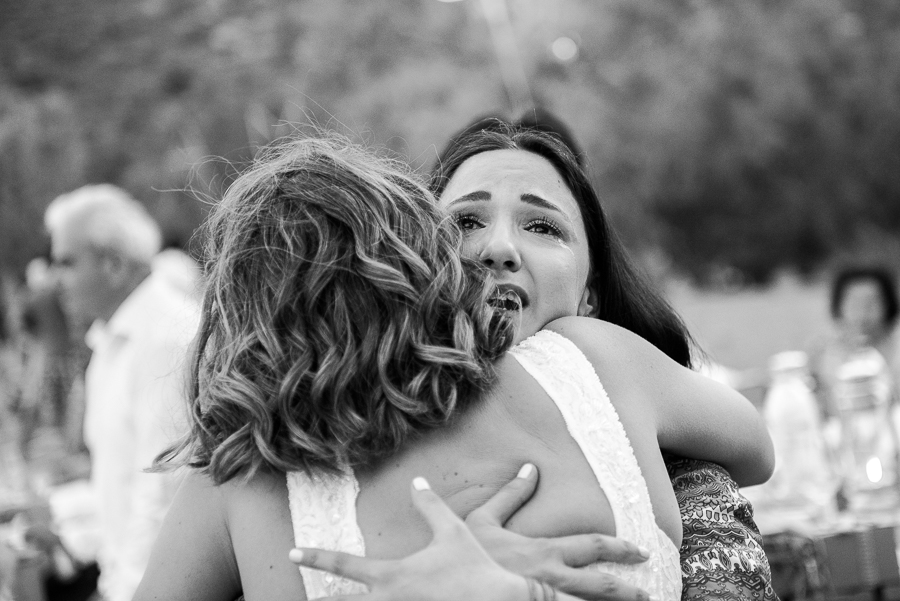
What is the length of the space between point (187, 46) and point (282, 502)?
854 inches

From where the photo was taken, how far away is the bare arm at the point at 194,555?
1375mm

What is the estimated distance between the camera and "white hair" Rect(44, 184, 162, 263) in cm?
402

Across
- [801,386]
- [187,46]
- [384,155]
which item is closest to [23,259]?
[187,46]

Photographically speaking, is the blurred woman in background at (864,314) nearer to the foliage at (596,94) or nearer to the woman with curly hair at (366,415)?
the woman with curly hair at (366,415)

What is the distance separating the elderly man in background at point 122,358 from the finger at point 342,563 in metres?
1.72

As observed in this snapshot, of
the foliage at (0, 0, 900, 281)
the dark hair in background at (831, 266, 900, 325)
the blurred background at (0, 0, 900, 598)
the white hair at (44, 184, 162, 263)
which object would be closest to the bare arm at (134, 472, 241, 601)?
the white hair at (44, 184, 162, 263)

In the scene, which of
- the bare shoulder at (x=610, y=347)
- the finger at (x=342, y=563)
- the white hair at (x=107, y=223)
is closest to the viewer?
the finger at (x=342, y=563)

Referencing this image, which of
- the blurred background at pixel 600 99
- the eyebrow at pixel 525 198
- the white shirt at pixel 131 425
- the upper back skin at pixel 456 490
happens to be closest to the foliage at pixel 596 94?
the blurred background at pixel 600 99

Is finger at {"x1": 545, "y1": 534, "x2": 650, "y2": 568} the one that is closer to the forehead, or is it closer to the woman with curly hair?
the woman with curly hair

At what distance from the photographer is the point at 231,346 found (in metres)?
1.40

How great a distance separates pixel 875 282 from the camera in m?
5.86

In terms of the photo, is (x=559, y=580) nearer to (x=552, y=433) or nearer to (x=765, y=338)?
(x=552, y=433)

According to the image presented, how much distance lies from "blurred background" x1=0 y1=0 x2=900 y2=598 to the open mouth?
1448 cm

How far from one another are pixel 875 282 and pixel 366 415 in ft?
17.3
